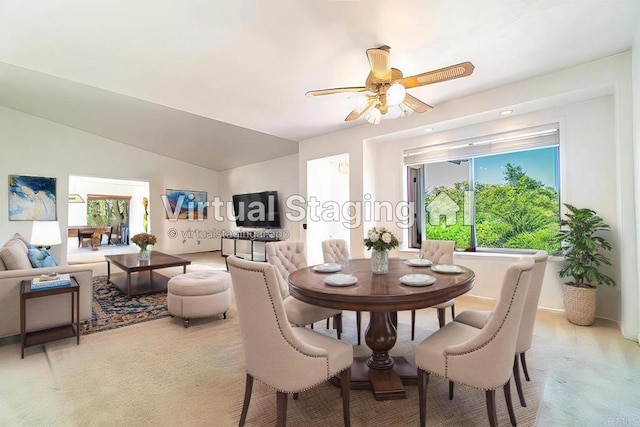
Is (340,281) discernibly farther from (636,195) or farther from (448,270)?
(636,195)

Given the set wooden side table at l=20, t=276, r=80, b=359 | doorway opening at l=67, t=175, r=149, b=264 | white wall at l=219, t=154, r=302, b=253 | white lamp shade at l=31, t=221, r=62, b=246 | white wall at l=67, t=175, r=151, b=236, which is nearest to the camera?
wooden side table at l=20, t=276, r=80, b=359

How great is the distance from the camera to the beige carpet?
1.73 m

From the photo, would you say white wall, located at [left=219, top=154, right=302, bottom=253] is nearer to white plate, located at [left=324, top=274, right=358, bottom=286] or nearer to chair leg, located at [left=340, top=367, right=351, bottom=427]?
white plate, located at [left=324, top=274, right=358, bottom=286]

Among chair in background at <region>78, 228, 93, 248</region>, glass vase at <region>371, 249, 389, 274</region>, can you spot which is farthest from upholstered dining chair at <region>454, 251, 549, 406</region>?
chair in background at <region>78, 228, 93, 248</region>

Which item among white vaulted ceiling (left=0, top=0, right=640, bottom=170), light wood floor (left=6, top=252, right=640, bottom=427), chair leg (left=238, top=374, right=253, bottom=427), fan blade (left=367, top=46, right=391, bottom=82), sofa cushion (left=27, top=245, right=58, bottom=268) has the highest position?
white vaulted ceiling (left=0, top=0, right=640, bottom=170)

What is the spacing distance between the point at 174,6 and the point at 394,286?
8.34 ft

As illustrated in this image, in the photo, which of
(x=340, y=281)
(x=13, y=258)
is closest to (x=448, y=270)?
(x=340, y=281)

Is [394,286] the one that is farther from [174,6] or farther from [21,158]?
[21,158]

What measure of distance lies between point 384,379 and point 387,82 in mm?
2403

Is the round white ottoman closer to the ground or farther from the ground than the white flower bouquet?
closer to the ground

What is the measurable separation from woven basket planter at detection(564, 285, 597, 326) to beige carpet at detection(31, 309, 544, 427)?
121cm

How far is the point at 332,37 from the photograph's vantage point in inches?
97.6

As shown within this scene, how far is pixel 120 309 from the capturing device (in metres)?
3.74

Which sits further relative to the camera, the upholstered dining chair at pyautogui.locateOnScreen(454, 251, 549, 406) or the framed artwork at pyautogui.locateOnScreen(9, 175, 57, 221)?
the framed artwork at pyautogui.locateOnScreen(9, 175, 57, 221)
